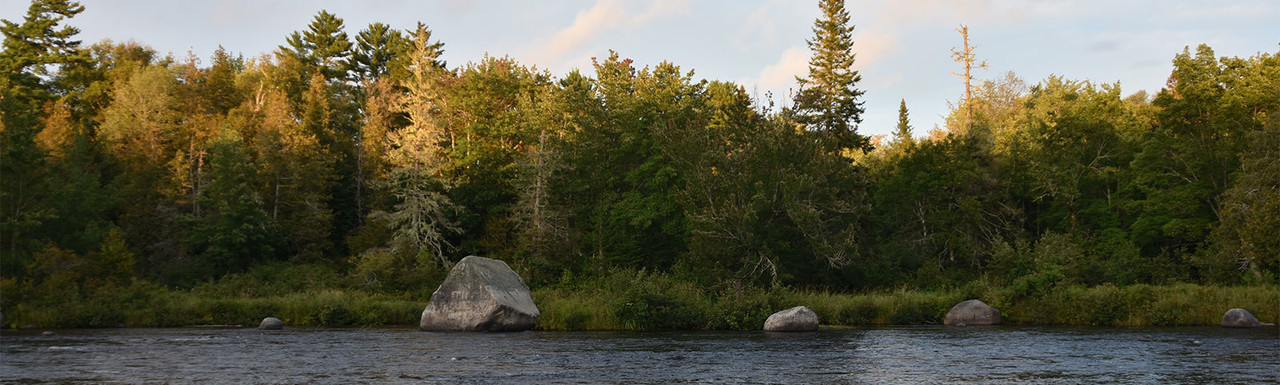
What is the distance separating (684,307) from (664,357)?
38.3ft

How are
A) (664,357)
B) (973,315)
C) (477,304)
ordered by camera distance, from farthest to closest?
(973,315) → (477,304) → (664,357)

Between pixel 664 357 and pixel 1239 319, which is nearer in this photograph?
pixel 664 357

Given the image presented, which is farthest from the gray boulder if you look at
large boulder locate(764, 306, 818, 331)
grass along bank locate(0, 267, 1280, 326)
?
large boulder locate(764, 306, 818, 331)

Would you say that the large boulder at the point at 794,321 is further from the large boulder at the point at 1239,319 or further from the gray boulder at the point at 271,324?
the gray boulder at the point at 271,324

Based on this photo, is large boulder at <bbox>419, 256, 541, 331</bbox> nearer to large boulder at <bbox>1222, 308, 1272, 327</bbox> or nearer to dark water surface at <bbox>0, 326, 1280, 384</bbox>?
dark water surface at <bbox>0, 326, 1280, 384</bbox>

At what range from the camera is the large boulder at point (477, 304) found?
35.6 metres

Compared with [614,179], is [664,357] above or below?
below

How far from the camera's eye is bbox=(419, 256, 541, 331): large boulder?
3562 centimetres

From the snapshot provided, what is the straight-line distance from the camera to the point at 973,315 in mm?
37406

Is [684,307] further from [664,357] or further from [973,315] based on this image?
[973,315]

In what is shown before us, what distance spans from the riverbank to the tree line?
1.56 m

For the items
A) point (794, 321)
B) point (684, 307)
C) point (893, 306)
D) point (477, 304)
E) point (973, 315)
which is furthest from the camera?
point (893, 306)

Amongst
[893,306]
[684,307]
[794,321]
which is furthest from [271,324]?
[893,306]

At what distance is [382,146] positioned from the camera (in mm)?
63094
